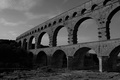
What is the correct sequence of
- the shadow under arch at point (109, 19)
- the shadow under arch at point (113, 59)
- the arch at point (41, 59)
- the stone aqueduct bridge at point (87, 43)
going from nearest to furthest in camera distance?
the shadow under arch at point (113, 59) < the stone aqueduct bridge at point (87, 43) < the shadow under arch at point (109, 19) < the arch at point (41, 59)

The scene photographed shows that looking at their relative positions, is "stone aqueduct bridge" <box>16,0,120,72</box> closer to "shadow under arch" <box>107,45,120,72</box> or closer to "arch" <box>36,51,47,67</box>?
"shadow under arch" <box>107,45,120,72</box>

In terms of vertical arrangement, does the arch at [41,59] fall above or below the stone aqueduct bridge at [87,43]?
below

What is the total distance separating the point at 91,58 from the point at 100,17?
19.3 m

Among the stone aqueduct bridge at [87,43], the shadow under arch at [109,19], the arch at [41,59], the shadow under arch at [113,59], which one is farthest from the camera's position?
the arch at [41,59]

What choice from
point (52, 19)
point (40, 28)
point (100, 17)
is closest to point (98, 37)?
point (100, 17)

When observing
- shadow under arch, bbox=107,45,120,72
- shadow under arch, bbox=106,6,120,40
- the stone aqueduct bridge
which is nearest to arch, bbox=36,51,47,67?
the stone aqueduct bridge

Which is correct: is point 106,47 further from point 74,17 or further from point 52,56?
point 52,56

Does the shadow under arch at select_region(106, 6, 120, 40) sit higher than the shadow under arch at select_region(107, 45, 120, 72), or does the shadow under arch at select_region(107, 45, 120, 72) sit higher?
the shadow under arch at select_region(106, 6, 120, 40)

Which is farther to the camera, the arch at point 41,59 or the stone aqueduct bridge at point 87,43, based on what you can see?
the arch at point 41,59

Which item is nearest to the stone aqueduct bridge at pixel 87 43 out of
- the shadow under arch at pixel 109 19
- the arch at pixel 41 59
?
the shadow under arch at pixel 109 19

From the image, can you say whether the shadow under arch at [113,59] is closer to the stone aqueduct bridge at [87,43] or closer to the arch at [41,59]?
the stone aqueduct bridge at [87,43]

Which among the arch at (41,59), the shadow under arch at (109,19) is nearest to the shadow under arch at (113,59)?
the shadow under arch at (109,19)

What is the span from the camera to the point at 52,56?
25.7 meters

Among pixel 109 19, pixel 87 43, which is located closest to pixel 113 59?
pixel 87 43
